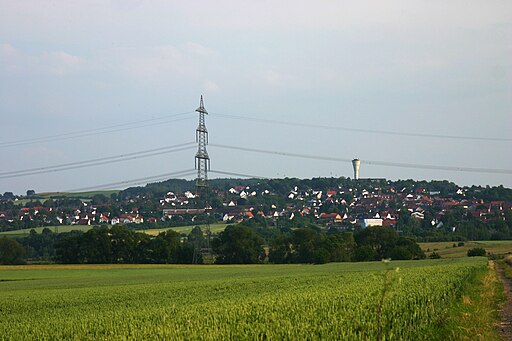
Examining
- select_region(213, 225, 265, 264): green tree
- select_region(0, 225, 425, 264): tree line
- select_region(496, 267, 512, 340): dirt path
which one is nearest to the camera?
select_region(496, 267, 512, 340): dirt path

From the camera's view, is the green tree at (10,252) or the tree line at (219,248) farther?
the tree line at (219,248)

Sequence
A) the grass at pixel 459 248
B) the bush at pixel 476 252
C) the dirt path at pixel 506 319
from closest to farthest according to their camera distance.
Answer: the dirt path at pixel 506 319 < the bush at pixel 476 252 < the grass at pixel 459 248

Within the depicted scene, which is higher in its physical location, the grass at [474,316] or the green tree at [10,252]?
the green tree at [10,252]

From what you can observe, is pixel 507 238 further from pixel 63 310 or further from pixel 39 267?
pixel 63 310

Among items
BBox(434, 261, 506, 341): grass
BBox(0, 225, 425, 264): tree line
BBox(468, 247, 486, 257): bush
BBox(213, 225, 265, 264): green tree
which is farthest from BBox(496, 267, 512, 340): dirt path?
BBox(213, 225, 265, 264): green tree

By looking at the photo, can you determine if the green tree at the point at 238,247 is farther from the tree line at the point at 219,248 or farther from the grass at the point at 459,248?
the grass at the point at 459,248

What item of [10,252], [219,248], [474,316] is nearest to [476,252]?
[219,248]

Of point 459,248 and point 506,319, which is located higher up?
point 459,248

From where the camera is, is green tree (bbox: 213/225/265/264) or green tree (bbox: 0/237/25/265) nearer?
green tree (bbox: 0/237/25/265)

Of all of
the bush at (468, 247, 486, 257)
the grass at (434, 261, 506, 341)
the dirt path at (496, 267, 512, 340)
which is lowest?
the dirt path at (496, 267, 512, 340)

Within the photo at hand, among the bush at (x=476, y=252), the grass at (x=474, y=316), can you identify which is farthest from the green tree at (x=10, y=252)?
the grass at (x=474, y=316)

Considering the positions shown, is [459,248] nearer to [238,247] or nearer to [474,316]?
[238,247]

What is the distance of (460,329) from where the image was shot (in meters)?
17.3

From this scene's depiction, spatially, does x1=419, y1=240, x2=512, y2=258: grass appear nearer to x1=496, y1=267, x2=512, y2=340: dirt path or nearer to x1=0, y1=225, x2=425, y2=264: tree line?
x1=0, y1=225, x2=425, y2=264: tree line
